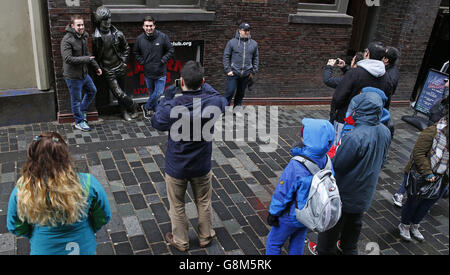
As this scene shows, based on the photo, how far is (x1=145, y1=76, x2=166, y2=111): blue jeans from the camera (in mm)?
7953

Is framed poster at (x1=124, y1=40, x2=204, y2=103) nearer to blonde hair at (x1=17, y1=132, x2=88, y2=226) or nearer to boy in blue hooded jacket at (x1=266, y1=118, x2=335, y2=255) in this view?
boy in blue hooded jacket at (x1=266, y1=118, x2=335, y2=255)

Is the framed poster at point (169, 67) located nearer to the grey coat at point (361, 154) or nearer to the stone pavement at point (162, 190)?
the stone pavement at point (162, 190)

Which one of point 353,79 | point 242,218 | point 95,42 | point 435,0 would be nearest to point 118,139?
point 95,42

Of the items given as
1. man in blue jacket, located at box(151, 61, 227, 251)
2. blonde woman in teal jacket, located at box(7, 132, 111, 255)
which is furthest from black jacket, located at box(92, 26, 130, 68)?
blonde woman in teal jacket, located at box(7, 132, 111, 255)

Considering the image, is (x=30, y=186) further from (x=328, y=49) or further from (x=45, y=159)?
(x=328, y=49)

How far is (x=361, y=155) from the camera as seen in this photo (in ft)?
12.4

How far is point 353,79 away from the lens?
5.43m

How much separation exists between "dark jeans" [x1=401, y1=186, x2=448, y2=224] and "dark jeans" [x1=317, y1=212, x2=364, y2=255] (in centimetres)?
105

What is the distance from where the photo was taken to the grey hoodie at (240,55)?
7980mm

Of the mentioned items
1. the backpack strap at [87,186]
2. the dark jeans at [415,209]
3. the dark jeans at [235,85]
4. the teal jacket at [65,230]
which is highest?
the backpack strap at [87,186]

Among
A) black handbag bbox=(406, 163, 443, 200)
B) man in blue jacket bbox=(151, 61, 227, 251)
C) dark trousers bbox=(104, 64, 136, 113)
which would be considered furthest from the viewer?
dark trousers bbox=(104, 64, 136, 113)

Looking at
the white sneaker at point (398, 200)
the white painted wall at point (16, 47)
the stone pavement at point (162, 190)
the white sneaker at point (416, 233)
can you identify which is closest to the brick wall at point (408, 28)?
the stone pavement at point (162, 190)

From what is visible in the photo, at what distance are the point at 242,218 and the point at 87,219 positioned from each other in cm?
261

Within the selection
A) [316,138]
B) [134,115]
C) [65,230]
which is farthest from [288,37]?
[65,230]
